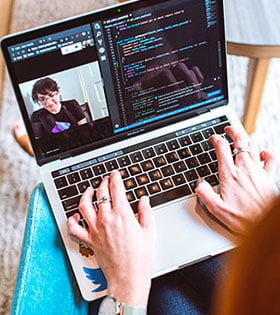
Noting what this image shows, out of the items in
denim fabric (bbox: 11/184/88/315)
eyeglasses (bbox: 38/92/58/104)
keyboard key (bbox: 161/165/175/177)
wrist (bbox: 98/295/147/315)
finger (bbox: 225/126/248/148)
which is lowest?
wrist (bbox: 98/295/147/315)

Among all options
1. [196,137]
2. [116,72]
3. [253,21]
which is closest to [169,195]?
[196,137]

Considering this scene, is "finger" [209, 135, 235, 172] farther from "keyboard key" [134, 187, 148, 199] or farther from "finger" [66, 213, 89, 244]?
→ "finger" [66, 213, 89, 244]

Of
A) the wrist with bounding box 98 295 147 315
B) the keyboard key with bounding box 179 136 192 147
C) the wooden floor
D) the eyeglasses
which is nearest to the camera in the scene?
the wrist with bounding box 98 295 147 315

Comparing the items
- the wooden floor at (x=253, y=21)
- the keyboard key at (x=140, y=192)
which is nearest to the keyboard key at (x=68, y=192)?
the keyboard key at (x=140, y=192)

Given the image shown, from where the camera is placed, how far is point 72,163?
931 millimetres

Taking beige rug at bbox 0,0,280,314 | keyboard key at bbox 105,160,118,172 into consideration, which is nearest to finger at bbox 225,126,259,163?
keyboard key at bbox 105,160,118,172

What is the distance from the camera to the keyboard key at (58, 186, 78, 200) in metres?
0.90

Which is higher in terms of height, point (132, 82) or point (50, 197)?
point (132, 82)

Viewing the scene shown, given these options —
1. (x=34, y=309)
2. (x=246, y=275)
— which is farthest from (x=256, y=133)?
(x=246, y=275)

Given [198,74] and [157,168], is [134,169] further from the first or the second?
[198,74]

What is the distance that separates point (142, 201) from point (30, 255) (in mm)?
203

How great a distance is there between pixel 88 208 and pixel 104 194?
34 millimetres

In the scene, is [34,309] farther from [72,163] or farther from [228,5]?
[228,5]

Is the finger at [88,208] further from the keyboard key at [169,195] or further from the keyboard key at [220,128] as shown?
the keyboard key at [220,128]
